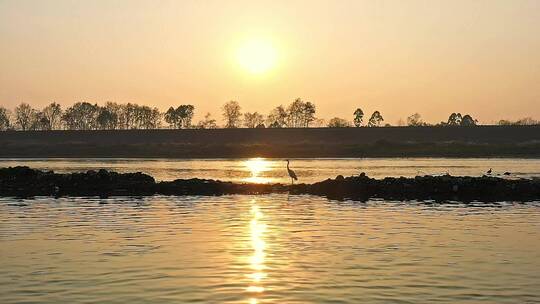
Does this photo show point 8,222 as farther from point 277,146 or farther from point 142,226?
point 277,146

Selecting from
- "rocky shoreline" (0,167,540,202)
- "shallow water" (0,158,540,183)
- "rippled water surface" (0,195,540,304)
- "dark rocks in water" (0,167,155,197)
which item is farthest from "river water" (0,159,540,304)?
"shallow water" (0,158,540,183)

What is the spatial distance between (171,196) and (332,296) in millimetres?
28190

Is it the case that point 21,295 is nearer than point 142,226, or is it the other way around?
point 21,295

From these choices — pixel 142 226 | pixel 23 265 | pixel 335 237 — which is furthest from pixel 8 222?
pixel 335 237

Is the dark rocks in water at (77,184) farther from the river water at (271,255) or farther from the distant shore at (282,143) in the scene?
the distant shore at (282,143)

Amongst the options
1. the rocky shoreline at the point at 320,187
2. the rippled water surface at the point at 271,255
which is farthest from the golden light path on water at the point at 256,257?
the rocky shoreline at the point at 320,187

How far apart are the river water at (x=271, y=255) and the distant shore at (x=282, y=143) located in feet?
329

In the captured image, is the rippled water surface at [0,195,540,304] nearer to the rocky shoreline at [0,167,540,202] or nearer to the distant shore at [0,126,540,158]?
the rocky shoreline at [0,167,540,202]

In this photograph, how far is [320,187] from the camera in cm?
4475

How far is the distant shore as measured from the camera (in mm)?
136875

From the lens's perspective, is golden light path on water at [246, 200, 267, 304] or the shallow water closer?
golden light path on water at [246, 200, 267, 304]

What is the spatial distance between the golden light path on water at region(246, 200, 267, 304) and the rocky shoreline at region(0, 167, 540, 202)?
1327cm

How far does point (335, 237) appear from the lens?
77.7 feet

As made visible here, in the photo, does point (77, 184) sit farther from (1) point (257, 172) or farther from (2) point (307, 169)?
(2) point (307, 169)
